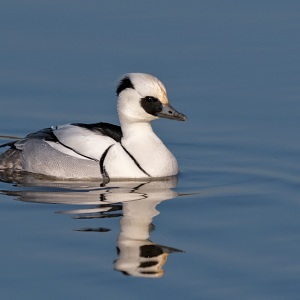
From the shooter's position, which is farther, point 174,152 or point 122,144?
point 174,152

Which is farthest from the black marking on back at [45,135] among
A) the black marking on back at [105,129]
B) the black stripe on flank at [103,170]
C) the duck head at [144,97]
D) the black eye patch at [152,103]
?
the black eye patch at [152,103]

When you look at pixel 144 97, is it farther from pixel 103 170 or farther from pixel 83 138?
pixel 103 170

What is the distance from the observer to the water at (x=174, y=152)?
12516 mm

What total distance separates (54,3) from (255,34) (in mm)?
3931

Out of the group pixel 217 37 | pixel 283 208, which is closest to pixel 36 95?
pixel 217 37

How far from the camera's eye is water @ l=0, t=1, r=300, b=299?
12.5m

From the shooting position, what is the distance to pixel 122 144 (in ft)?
55.9

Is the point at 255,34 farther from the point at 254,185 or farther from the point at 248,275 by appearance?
the point at 248,275

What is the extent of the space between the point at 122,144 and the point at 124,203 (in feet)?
5.79

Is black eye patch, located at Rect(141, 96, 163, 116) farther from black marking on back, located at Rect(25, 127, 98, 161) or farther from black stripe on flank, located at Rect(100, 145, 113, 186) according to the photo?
black marking on back, located at Rect(25, 127, 98, 161)

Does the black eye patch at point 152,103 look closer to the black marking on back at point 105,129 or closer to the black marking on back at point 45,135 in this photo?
the black marking on back at point 105,129

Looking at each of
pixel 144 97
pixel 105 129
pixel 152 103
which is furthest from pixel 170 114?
pixel 105 129

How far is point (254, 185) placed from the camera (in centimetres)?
1620

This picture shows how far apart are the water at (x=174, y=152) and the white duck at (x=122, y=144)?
0.28m
